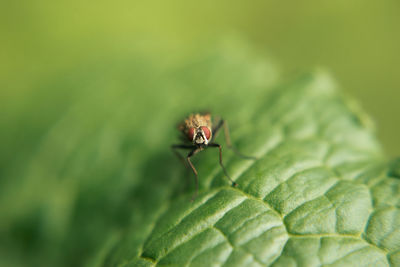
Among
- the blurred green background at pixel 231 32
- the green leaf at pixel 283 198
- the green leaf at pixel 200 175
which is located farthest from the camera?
the blurred green background at pixel 231 32

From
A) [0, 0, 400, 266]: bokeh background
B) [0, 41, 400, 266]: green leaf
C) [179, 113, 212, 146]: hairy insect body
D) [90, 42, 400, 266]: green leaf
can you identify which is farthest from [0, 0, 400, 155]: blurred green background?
[90, 42, 400, 266]: green leaf

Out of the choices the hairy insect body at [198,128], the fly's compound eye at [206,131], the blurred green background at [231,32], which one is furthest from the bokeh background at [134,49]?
the fly's compound eye at [206,131]

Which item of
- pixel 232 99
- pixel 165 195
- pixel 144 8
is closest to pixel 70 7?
pixel 144 8

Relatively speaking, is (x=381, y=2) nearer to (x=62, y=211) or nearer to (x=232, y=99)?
(x=232, y=99)

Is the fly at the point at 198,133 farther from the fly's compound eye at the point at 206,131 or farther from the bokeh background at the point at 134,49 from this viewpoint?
the bokeh background at the point at 134,49

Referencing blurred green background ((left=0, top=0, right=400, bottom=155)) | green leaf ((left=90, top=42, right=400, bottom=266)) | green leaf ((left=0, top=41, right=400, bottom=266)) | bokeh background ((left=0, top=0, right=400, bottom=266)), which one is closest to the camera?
green leaf ((left=90, top=42, right=400, bottom=266))

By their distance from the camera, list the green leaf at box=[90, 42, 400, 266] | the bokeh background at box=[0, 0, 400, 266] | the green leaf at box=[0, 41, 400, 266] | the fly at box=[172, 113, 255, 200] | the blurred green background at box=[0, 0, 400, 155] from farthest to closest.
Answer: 1. the blurred green background at box=[0, 0, 400, 155]
2. the bokeh background at box=[0, 0, 400, 266]
3. the fly at box=[172, 113, 255, 200]
4. the green leaf at box=[0, 41, 400, 266]
5. the green leaf at box=[90, 42, 400, 266]

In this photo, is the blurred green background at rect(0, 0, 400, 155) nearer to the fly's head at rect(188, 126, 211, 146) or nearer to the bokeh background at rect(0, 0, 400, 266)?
the bokeh background at rect(0, 0, 400, 266)
